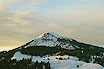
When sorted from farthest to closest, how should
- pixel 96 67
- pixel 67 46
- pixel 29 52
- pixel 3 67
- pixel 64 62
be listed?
pixel 67 46 → pixel 29 52 → pixel 3 67 → pixel 64 62 → pixel 96 67

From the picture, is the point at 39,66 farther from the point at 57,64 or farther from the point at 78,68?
the point at 78,68

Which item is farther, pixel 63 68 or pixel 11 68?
pixel 11 68

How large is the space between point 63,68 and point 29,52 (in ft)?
279

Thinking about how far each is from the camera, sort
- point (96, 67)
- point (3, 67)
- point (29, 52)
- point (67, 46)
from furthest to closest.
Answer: point (67, 46) → point (29, 52) → point (3, 67) → point (96, 67)

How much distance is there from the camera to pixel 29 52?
167 meters

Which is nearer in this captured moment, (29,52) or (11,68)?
(11,68)

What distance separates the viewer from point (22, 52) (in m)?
Answer: 170

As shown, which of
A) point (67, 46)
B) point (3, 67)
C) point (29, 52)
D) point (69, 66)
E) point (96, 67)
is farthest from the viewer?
point (67, 46)

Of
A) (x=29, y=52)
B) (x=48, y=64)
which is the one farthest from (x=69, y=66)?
(x=29, y=52)

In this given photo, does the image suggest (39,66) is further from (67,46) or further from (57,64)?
(67,46)

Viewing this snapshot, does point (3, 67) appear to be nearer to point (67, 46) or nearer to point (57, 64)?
point (57, 64)

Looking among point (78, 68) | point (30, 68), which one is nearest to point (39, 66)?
point (30, 68)

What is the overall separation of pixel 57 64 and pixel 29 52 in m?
78.7

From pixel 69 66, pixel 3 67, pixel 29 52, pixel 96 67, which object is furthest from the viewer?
pixel 29 52
